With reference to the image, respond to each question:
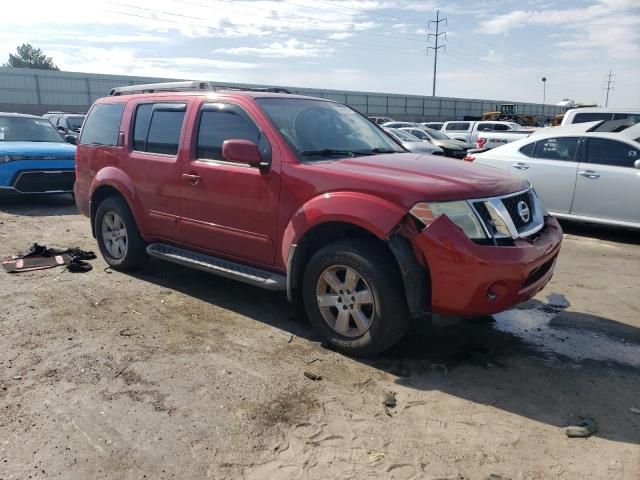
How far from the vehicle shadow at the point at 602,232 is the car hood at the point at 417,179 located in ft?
15.7

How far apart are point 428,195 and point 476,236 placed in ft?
1.35

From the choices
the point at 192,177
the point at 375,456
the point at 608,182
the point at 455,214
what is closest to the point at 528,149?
the point at 608,182

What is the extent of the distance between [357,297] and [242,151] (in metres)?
1.41

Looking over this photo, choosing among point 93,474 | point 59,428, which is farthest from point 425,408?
point 59,428

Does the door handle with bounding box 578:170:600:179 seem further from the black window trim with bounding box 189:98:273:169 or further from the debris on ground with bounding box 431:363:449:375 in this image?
the black window trim with bounding box 189:98:273:169

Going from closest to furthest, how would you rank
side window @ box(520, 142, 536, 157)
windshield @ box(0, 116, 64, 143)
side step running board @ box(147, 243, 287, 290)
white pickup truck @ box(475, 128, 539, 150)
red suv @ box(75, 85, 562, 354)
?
red suv @ box(75, 85, 562, 354) < side step running board @ box(147, 243, 287, 290) < side window @ box(520, 142, 536, 157) < windshield @ box(0, 116, 64, 143) < white pickup truck @ box(475, 128, 539, 150)

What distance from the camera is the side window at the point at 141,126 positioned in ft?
17.9

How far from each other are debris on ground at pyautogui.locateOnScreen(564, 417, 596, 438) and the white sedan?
5.50 metres

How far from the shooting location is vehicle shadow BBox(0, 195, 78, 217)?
9.73 meters

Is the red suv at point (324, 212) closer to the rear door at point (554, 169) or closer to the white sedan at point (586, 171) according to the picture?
the white sedan at point (586, 171)

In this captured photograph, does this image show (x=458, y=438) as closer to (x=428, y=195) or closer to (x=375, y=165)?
(x=428, y=195)

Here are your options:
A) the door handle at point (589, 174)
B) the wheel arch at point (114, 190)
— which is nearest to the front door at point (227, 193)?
the wheel arch at point (114, 190)

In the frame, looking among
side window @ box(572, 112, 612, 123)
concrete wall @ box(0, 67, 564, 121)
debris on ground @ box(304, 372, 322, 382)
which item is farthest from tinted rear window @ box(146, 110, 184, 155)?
concrete wall @ box(0, 67, 564, 121)

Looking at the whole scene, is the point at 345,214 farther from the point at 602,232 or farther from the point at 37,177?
the point at 37,177
